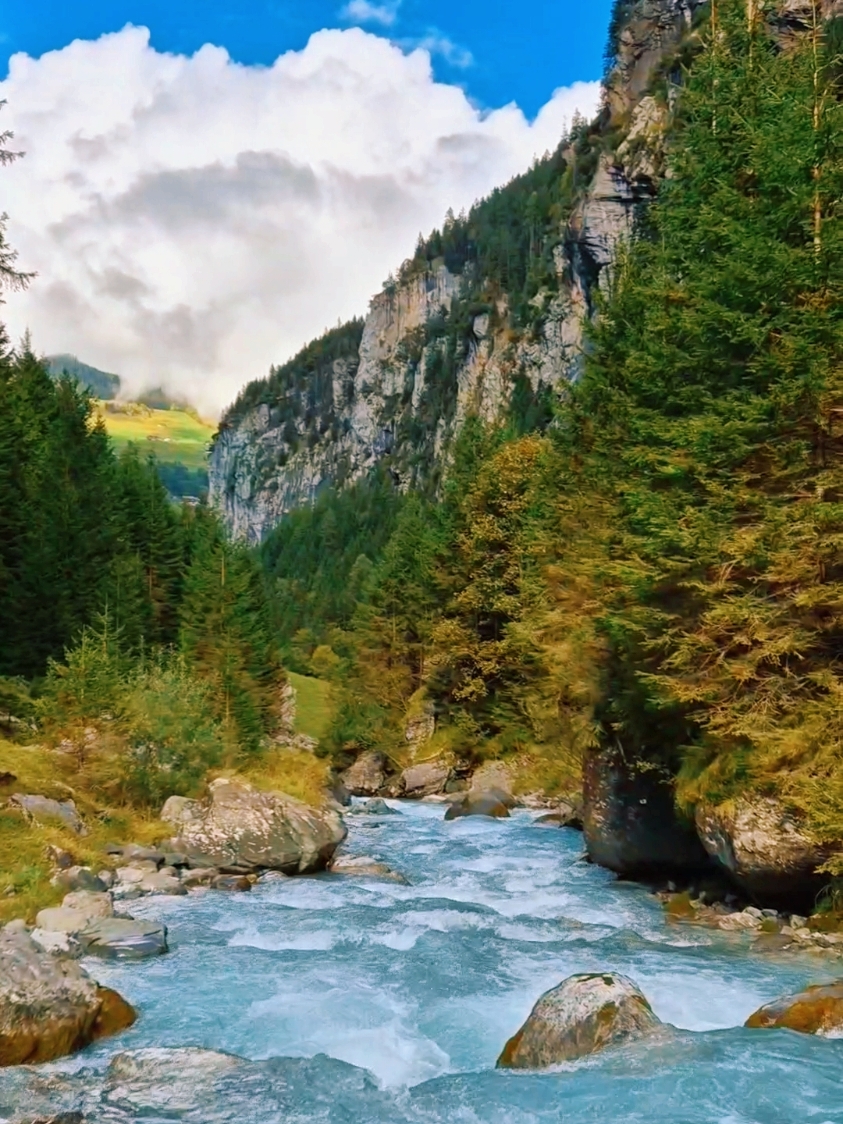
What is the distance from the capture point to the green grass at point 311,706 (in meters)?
81.3

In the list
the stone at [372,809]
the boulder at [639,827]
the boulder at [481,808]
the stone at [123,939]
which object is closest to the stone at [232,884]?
the stone at [123,939]

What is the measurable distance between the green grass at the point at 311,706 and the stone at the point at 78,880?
54.7 metres

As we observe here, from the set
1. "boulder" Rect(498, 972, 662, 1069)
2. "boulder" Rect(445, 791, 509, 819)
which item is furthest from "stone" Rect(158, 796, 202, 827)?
"boulder" Rect(498, 972, 662, 1069)

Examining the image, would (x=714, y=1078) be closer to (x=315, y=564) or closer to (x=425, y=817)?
(x=425, y=817)

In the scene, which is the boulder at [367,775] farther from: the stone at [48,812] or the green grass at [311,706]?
the stone at [48,812]

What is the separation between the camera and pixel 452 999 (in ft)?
42.2

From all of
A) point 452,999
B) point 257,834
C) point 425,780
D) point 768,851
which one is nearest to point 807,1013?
point 452,999

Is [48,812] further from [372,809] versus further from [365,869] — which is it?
[372,809]

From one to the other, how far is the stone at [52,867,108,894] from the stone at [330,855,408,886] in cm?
619

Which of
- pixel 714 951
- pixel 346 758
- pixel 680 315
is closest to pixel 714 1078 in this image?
pixel 714 951

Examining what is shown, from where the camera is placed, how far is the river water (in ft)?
30.5

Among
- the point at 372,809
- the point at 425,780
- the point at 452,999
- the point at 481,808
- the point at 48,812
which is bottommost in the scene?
the point at 425,780

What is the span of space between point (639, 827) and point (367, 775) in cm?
3214

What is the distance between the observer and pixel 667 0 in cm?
13100
